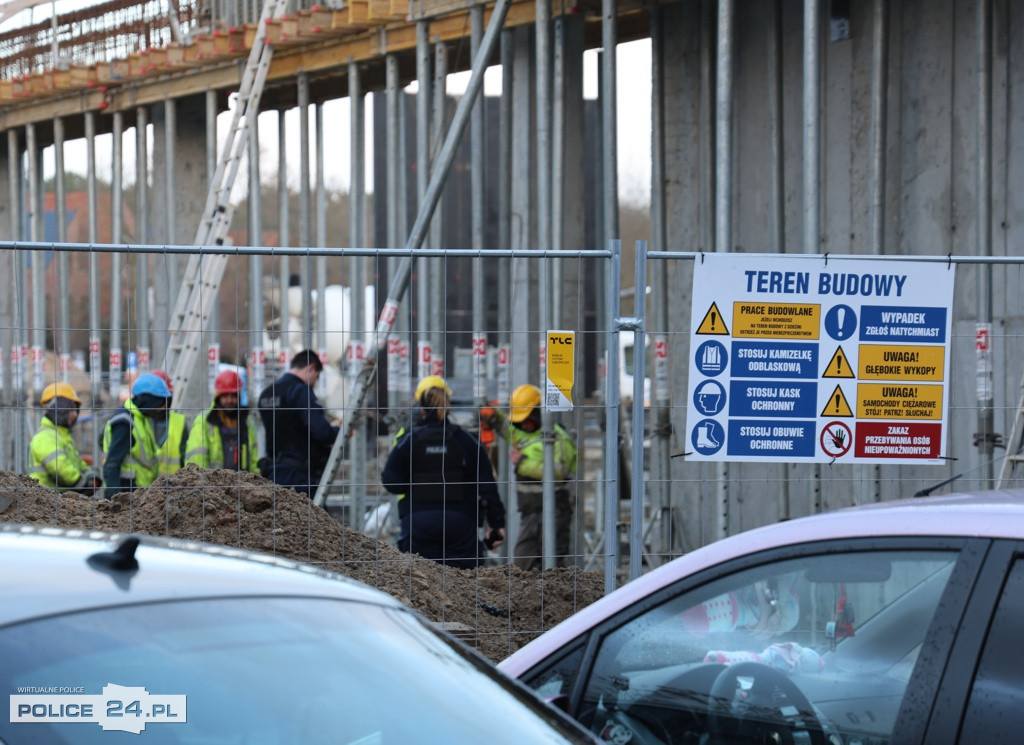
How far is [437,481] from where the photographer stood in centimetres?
783

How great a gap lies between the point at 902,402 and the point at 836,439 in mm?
352

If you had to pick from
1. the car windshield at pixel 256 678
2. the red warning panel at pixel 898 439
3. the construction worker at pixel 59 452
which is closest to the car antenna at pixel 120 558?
the car windshield at pixel 256 678

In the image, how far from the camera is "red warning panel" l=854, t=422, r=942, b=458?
5805 millimetres

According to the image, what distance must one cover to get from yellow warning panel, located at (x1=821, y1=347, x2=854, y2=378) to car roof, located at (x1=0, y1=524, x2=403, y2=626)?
138 inches

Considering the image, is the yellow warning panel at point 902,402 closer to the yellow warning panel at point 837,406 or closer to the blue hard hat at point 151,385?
the yellow warning panel at point 837,406

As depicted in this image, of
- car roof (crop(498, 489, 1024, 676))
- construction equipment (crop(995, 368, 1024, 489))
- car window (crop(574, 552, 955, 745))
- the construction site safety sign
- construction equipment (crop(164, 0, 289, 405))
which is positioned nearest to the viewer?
car roof (crop(498, 489, 1024, 676))

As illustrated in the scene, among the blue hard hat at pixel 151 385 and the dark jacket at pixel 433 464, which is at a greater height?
the blue hard hat at pixel 151 385

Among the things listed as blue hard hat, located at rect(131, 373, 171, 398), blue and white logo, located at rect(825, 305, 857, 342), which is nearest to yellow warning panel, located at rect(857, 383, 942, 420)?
blue and white logo, located at rect(825, 305, 857, 342)

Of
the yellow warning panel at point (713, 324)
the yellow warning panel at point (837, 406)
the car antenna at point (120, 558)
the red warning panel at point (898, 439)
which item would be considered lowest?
the red warning panel at point (898, 439)

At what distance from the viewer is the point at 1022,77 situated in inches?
365

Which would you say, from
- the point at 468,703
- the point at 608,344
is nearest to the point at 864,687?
the point at 468,703

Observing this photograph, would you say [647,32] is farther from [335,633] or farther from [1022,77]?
[335,633]

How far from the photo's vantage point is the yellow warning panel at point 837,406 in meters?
5.77

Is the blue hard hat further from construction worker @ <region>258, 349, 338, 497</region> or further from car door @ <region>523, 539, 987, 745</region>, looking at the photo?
car door @ <region>523, 539, 987, 745</region>
